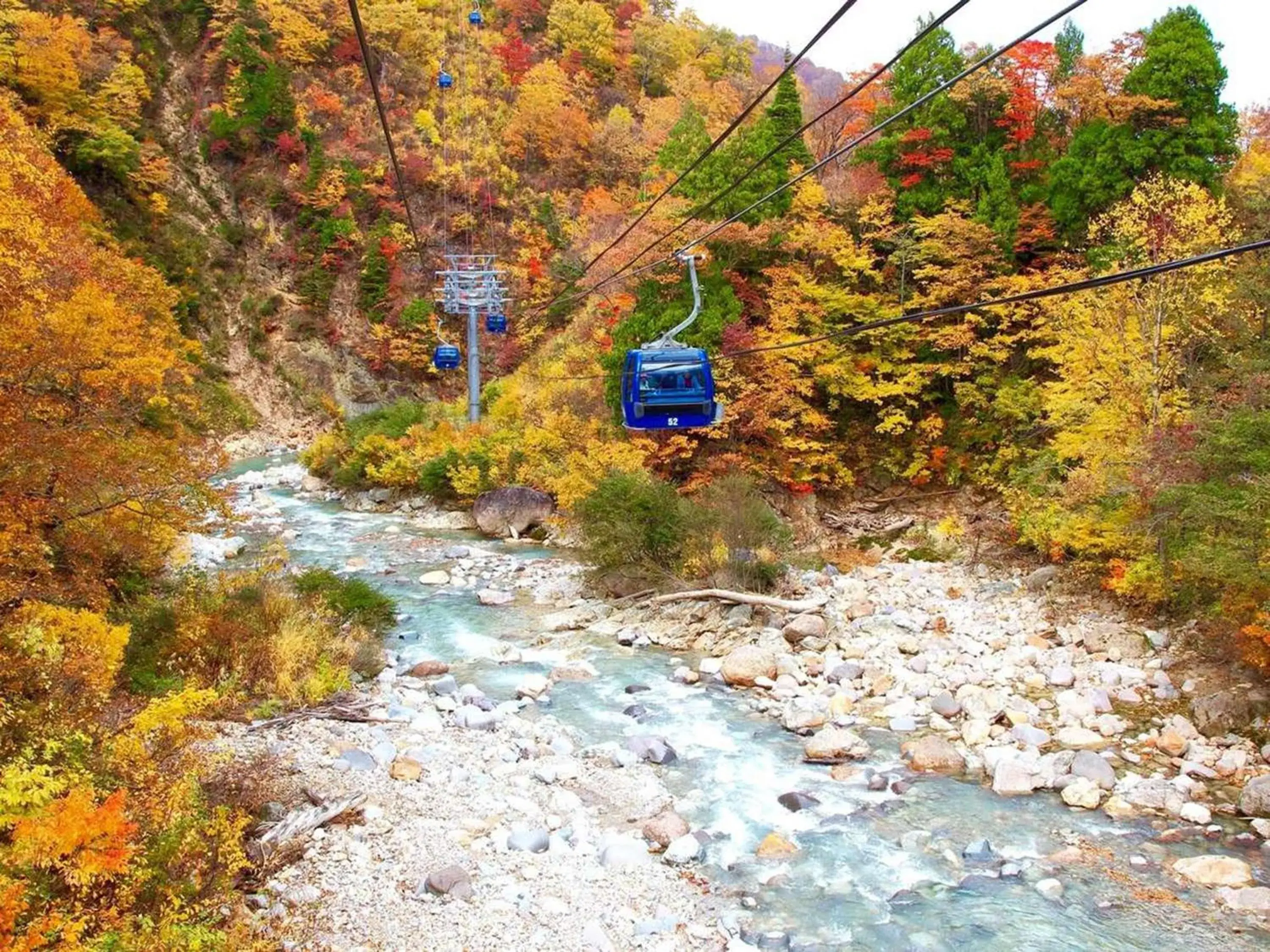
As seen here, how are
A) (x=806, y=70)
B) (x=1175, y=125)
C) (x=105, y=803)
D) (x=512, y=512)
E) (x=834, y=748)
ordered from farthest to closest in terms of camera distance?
1. (x=806, y=70)
2. (x=512, y=512)
3. (x=1175, y=125)
4. (x=834, y=748)
5. (x=105, y=803)

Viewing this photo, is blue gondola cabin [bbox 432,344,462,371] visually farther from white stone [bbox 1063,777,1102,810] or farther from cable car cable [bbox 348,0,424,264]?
white stone [bbox 1063,777,1102,810]

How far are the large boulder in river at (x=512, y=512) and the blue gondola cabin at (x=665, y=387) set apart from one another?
34.2 ft

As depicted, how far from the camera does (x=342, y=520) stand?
23.5m

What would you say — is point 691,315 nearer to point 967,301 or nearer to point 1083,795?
point 1083,795

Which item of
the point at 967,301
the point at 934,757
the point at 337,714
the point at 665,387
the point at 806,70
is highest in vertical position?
the point at 806,70

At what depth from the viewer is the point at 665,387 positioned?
37.5 feet

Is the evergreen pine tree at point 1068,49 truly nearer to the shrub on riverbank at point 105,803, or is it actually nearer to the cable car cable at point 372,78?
the cable car cable at point 372,78

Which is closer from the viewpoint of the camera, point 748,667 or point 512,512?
point 748,667

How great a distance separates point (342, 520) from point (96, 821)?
20.1m

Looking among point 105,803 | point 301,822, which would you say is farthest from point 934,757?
point 105,803

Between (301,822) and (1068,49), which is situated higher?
(1068,49)

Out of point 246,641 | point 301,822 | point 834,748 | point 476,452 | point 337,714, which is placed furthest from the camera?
point 476,452

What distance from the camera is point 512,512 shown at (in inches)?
851

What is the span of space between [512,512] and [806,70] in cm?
5576
